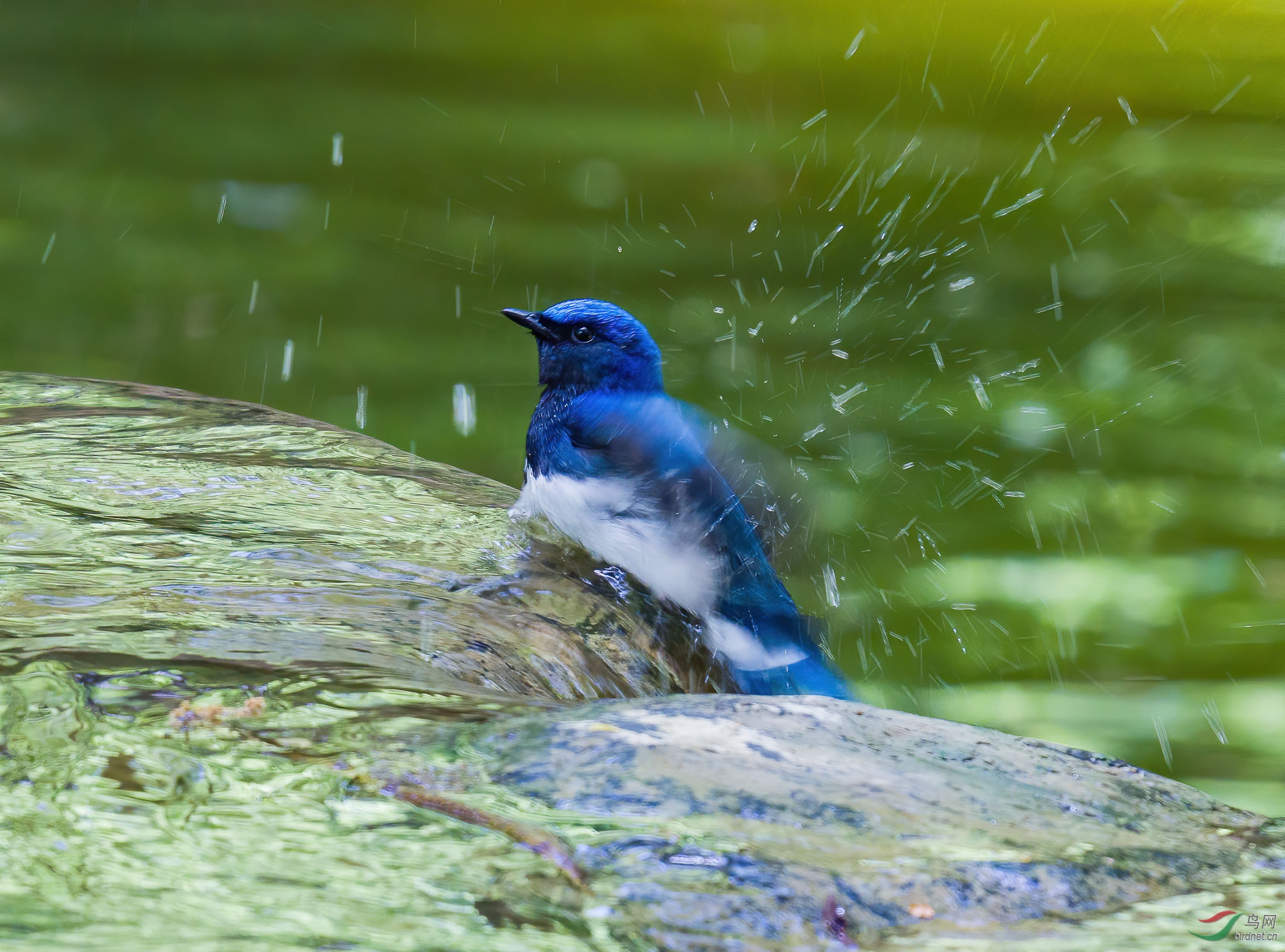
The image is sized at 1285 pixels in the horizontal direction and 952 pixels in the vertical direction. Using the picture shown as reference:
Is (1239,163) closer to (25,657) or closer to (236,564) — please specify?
(236,564)

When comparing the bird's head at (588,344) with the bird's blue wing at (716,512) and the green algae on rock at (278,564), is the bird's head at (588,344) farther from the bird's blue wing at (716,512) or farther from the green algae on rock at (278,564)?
the green algae on rock at (278,564)

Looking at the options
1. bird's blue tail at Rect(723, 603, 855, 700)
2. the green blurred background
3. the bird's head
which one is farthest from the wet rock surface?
the green blurred background

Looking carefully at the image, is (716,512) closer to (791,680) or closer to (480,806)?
(791,680)

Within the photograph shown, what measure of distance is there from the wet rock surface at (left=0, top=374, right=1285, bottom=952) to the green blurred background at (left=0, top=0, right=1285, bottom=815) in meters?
2.54

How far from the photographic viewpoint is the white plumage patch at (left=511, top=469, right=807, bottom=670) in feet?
7.95

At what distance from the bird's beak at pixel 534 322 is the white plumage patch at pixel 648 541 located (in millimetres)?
420

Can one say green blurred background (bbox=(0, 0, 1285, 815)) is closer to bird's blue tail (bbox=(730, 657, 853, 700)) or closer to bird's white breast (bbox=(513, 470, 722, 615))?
bird's blue tail (bbox=(730, 657, 853, 700))

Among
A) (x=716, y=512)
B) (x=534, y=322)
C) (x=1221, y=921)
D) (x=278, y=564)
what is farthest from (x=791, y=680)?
(x=1221, y=921)

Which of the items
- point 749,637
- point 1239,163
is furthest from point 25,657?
point 1239,163

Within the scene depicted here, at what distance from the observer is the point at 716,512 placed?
2494mm

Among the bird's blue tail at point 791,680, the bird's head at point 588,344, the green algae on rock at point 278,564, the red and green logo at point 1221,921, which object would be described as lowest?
the bird's blue tail at point 791,680

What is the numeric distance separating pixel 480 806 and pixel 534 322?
1.87m

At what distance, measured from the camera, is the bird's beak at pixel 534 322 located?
8.93 feet

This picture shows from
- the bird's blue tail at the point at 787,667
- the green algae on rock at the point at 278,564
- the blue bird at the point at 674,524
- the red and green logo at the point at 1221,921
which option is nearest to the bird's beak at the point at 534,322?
the blue bird at the point at 674,524
